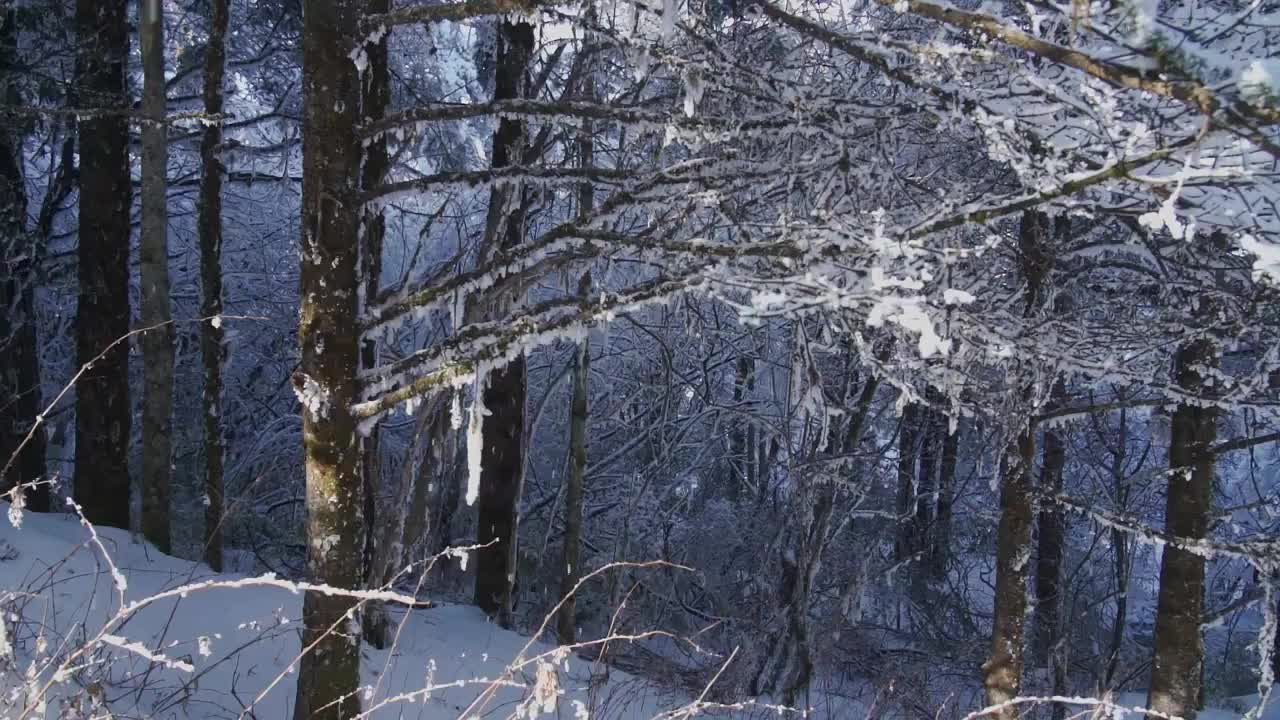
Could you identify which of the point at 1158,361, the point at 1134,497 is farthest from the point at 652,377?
the point at 1158,361

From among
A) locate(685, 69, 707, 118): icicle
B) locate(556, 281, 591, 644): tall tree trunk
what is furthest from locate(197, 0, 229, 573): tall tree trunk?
locate(685, 69, 707, 118): icicle

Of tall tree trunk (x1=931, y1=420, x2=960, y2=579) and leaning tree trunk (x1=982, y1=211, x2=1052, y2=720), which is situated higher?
leaning tree trunk (x1=982, y1=211, x2=1052, y2=720)

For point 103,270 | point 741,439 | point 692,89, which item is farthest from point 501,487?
point 741,439

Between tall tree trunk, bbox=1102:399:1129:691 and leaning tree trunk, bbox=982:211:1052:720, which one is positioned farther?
tall tree trunk, bbox=1102:399:1129:691

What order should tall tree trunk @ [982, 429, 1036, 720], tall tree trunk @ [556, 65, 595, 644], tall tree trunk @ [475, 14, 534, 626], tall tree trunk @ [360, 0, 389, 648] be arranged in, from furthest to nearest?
tall tree trunk @ [475, 14, 534, 626]
tall tree trunk @ [556, 65, 595, 644]
tall tree trunk @ [982, 429, 1036, 720]
tall tree trunk @ [360, 0, 389, 648]

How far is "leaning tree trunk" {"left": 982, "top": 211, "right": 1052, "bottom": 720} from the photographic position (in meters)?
6.46

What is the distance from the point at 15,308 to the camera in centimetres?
934

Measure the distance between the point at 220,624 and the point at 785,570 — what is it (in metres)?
6.19

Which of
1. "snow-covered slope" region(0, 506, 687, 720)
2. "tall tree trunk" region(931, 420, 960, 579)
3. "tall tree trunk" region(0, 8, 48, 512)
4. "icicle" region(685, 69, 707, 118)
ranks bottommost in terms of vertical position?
"tall tree trunk" region(931, 420, 960, 579)

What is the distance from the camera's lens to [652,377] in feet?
44.2

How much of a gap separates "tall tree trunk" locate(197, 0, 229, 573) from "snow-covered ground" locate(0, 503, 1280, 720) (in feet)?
2.45

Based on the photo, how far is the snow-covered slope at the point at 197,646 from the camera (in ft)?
14.8

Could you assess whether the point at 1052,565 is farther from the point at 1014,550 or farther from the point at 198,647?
the point at 198,647

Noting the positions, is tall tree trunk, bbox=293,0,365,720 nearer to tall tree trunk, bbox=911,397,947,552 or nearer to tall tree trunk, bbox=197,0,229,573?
tall tree trunk, bbox=197,0,229,573
